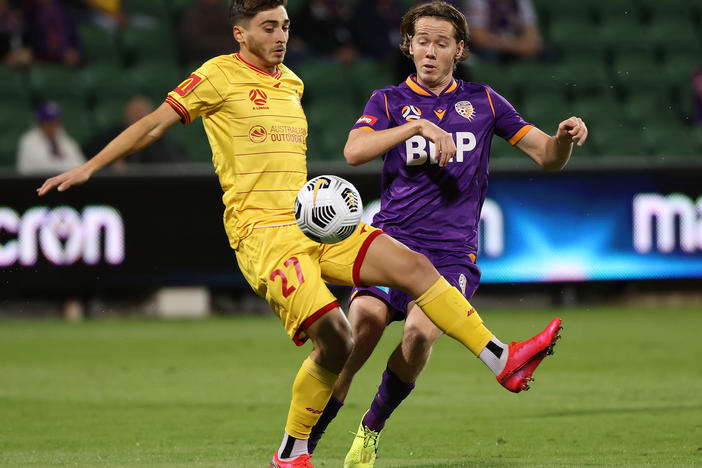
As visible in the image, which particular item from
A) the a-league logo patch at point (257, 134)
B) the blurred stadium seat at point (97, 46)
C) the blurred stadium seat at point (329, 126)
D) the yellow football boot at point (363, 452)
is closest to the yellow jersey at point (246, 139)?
the a-league logo patch at point (257, 134)

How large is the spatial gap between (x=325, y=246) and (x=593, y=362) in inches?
196

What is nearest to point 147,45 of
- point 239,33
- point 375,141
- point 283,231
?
point 239,33

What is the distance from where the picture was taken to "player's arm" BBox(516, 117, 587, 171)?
5.05 metres

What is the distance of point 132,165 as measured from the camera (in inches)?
517

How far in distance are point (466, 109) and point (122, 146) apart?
174cm

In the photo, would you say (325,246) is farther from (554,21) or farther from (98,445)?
(554,21)

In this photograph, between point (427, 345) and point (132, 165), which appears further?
point (132, 165)

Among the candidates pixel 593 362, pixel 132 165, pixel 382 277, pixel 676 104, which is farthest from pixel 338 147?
pixel 382 277

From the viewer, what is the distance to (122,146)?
471 centimetres

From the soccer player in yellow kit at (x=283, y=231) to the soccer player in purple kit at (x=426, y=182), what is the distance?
42cm

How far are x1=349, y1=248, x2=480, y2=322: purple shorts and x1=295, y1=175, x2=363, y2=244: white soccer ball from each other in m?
0.68

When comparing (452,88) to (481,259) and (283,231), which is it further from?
(481,259)

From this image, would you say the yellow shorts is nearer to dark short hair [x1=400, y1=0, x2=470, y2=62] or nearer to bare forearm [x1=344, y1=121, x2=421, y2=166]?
bare forearm [x1=344, y1=121, x2=421, y2=166]

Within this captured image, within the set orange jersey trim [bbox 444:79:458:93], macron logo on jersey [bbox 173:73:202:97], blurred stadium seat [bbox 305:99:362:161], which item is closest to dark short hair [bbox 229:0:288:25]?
macron logo on jersey [bbox 173:73:202:97]
